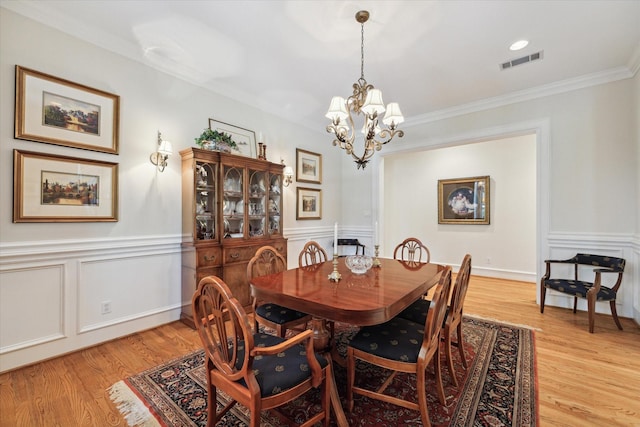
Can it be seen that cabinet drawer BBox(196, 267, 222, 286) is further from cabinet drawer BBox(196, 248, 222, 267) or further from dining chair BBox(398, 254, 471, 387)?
dining chair BBox(398, 254, 471, 387)

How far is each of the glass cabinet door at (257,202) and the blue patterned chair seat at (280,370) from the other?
219 cm

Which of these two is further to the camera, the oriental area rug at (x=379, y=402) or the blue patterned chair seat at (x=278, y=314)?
the blue patterned chair seat at (x=278, y=314)

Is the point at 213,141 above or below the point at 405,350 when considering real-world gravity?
above

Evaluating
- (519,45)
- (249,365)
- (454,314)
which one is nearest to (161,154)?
(249,365)

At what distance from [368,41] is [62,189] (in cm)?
301

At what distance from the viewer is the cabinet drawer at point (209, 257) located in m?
2.99

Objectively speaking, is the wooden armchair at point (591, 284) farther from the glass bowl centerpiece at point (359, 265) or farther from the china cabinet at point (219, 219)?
the china cabinet at point (219, 219)

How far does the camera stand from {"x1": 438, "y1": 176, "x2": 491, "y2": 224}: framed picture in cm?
541

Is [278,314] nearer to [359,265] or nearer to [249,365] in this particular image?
[359,265]

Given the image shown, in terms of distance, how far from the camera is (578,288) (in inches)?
119

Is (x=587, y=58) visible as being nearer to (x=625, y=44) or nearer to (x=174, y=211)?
(x=625, y=44)

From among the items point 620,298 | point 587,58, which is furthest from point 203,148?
point 620,298

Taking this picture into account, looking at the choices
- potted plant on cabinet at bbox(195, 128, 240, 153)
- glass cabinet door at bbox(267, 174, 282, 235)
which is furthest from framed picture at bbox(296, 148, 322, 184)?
potted plant on cabinet at bbox(195, 128, 240, 153)

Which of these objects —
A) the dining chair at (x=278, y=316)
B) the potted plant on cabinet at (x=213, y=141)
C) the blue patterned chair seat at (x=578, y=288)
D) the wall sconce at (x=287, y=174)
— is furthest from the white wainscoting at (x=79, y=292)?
the blue patterned chair seat at (x=578, y=288)
